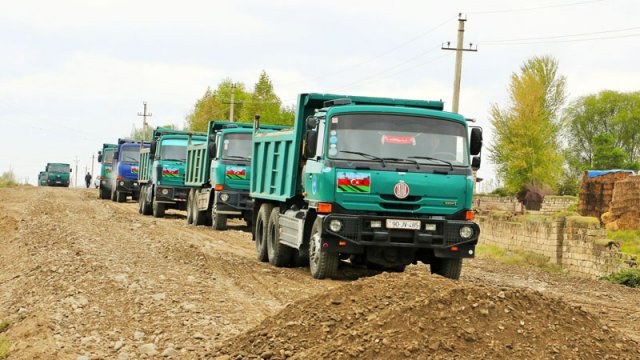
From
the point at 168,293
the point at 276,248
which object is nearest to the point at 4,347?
the point at 168,293

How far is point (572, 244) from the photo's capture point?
63.3ft

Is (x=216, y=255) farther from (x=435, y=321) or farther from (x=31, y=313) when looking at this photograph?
(x=435, y=321)

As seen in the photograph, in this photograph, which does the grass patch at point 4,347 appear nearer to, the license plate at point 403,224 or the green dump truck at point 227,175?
the license plate at point 403,224

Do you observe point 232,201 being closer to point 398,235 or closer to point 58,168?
point 398,235

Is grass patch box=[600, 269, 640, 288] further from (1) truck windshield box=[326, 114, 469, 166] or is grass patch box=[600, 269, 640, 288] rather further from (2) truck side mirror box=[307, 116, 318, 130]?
(2) truck side mirror box=[307, 116, 318, 130]

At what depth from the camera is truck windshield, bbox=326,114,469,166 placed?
13.1 m

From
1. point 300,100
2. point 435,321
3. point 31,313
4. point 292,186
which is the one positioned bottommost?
point 31,313

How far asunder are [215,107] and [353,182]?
94.1 m

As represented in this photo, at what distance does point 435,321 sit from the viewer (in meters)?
7.66

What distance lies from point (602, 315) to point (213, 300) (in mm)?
4949

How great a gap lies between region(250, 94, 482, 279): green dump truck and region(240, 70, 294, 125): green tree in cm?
7477

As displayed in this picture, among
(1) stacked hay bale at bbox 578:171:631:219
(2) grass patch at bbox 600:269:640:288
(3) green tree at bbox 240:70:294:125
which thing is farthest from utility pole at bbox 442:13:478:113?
(3) green tree at bbox 240:70:294:125

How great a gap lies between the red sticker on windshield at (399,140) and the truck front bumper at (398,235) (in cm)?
107

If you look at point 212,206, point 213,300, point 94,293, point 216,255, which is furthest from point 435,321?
point 212,206
